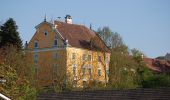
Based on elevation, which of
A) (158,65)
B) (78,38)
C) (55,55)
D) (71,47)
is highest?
(78,38)

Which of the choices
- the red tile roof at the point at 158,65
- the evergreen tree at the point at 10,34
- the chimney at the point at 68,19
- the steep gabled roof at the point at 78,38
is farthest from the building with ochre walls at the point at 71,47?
the red tile roof at the point at 158,65

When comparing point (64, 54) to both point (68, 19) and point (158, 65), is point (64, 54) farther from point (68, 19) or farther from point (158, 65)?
point (158, 65)

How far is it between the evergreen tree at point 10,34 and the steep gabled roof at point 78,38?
1179 cm

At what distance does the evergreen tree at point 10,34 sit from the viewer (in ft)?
159

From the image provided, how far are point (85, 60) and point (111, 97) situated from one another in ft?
138

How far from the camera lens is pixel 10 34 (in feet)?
161

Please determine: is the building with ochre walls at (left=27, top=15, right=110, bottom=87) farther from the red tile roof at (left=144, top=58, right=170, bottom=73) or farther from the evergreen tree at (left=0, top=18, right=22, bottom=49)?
the red tile roof at (left=144, top=58, right=170, bottom=73)

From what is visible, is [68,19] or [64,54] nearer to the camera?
[64,54]

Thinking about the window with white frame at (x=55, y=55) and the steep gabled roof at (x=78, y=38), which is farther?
the steep gabled roof at (x=78, y=38)

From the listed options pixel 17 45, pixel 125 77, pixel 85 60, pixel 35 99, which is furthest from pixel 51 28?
pixel 35 99

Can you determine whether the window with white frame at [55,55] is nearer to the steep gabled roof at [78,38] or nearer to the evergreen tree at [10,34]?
the steep gabled roof at [78,38]

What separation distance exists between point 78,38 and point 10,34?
51.6ft

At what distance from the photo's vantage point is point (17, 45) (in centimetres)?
4819

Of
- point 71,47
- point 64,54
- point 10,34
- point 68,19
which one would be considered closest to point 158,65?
point 68,19
